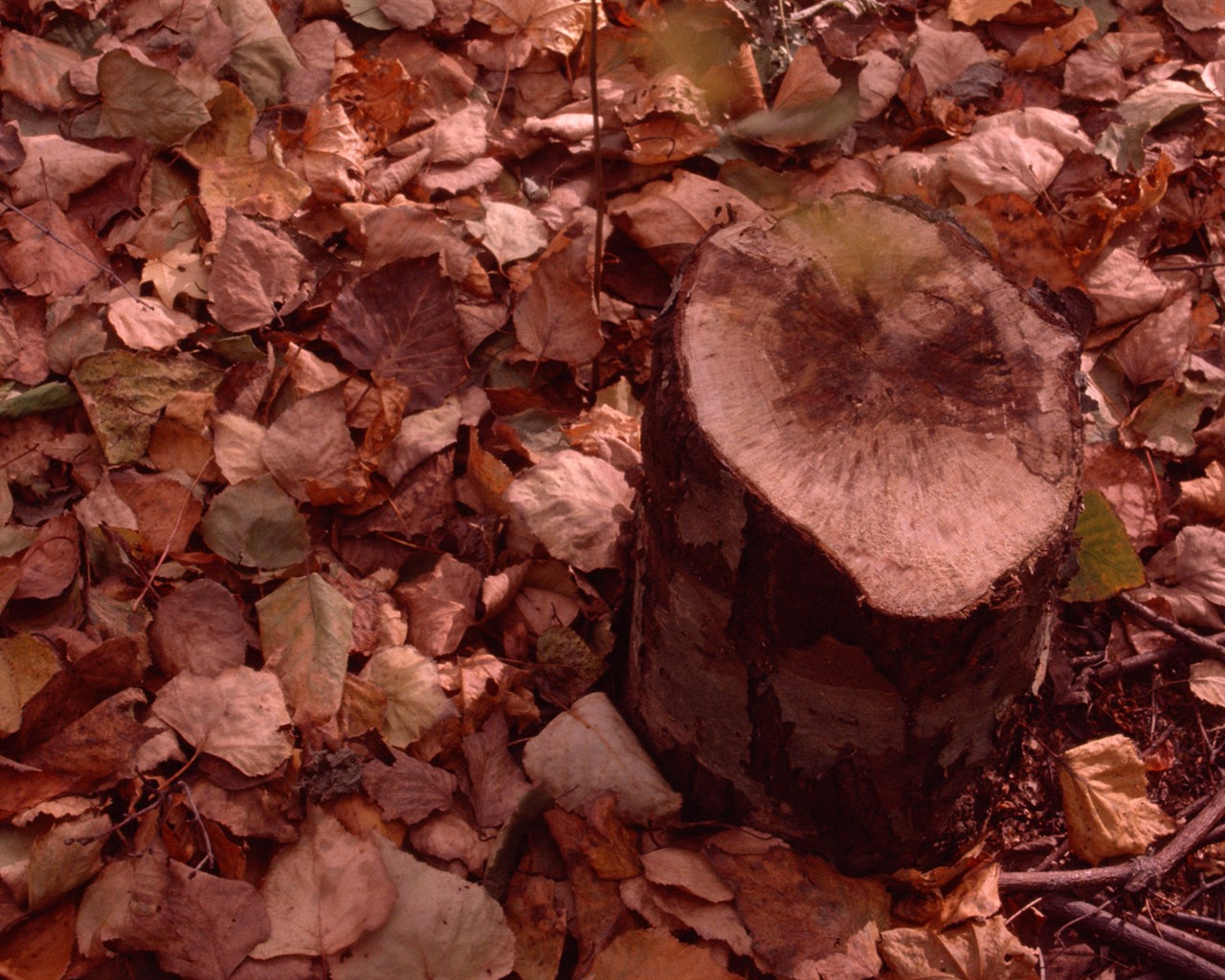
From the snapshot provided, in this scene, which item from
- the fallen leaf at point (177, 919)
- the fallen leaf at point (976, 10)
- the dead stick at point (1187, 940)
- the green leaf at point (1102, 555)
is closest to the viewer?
the fallen leaf at point (177, 919)

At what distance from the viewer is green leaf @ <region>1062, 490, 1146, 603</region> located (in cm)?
168

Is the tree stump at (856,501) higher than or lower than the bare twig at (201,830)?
higher

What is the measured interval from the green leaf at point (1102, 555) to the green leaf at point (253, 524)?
121cm

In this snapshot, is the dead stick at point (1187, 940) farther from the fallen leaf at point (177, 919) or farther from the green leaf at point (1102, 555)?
the fallen leaf at point (177, 919)

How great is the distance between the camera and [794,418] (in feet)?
3.97

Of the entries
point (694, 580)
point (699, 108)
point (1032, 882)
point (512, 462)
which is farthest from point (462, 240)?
point (1032, 882)

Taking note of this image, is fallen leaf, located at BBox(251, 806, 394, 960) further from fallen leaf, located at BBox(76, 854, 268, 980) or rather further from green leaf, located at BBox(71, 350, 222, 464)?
green leaf, located at BBox(71, 350, 222, 464)

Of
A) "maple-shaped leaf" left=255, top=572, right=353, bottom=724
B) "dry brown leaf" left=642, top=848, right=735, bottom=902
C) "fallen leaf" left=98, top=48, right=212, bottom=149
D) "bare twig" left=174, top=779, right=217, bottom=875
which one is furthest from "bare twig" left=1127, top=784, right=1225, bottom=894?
"fallen leaf" left=98, top=48, right=212, bottom=149

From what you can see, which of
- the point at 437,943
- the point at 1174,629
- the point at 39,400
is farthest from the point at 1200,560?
the point at 39,400

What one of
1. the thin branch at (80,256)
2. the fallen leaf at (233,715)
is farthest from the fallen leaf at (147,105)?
the fallen leaf at (233,715)

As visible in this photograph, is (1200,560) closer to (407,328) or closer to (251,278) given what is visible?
(407,328)

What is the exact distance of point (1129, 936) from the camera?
1590 millimetres

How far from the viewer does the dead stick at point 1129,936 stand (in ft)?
5.11

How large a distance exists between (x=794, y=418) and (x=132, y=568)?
1.02 m
